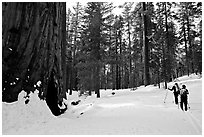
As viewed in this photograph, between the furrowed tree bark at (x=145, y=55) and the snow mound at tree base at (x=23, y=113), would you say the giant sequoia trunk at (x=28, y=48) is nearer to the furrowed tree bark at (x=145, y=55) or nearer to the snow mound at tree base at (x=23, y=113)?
the snow mound at tree base at (x=23, y=113)

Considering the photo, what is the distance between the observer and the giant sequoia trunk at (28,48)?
606 cm

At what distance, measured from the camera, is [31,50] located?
6559mm

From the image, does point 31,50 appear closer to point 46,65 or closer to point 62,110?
point 46,65

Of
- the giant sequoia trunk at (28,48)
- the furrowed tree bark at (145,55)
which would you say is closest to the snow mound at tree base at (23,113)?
the giant sequoia trunk at (28,48)

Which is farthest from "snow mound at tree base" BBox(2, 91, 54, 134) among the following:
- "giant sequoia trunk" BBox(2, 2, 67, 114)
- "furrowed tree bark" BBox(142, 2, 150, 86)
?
"furrowed tree bark" BBox(142, 2, 150, 86)

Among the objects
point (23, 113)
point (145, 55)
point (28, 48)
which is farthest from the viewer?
point (145, 55)

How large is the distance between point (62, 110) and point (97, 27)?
1273 cm

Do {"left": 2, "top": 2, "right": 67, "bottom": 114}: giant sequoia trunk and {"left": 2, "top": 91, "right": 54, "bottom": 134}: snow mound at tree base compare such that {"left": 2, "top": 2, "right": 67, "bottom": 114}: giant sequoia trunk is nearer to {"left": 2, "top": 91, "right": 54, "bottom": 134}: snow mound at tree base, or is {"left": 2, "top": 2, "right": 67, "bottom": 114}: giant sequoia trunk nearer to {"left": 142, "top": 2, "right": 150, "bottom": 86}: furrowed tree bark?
{"left": 2, "top": 91, "right": 54, "bottom": 134}: snow mound at tree base

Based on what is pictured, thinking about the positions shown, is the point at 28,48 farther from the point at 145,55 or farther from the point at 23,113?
the point at 145,55

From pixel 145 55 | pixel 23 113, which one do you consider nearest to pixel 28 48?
pixel 23 113

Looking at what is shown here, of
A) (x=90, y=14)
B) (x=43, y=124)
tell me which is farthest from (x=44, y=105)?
(x=90, y=14)

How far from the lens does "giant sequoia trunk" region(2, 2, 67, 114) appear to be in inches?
239

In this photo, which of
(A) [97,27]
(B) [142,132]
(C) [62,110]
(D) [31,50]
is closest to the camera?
(B) [142,132]

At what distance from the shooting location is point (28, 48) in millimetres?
6477
